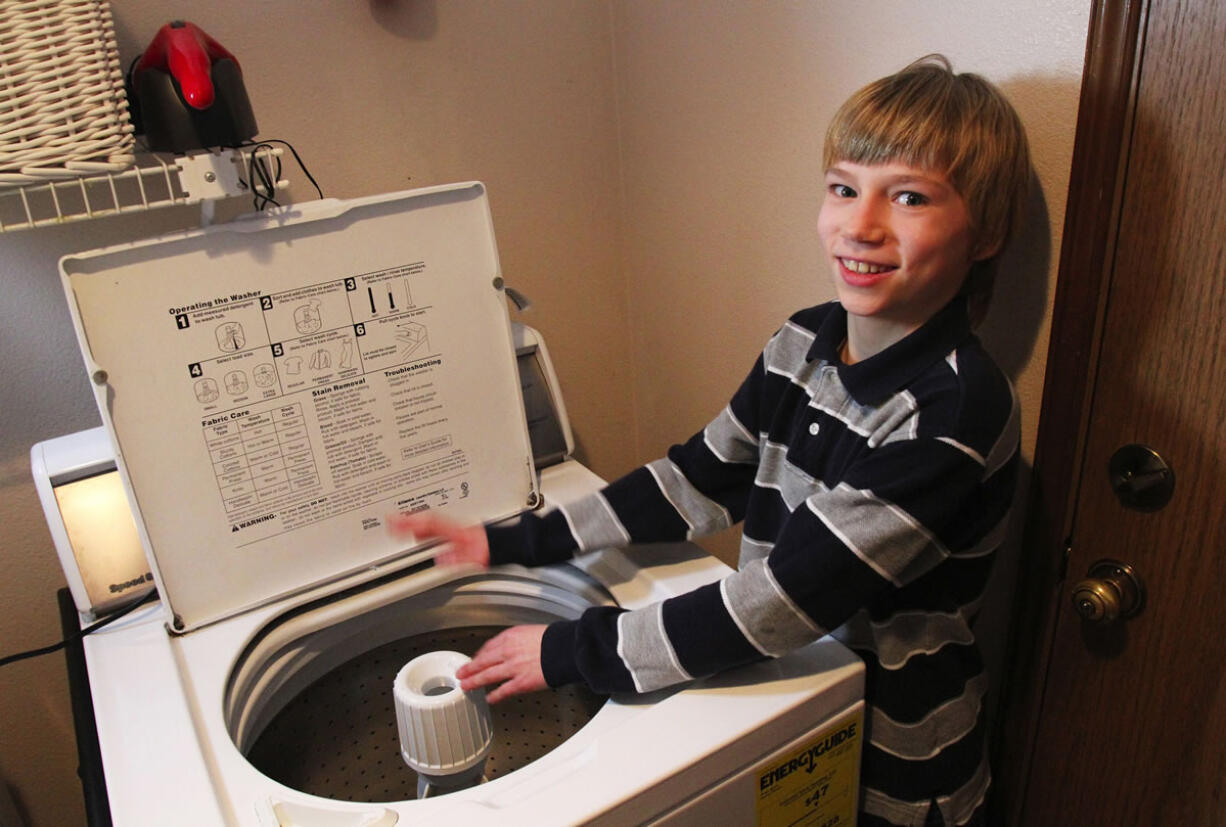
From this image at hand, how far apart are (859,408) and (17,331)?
38.9 inches

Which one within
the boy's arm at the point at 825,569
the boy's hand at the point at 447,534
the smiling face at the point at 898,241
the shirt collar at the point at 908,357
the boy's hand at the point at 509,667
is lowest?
the boy's hand at the point at 509,667

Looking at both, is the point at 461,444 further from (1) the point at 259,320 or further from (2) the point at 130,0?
(2) the point at 130,0

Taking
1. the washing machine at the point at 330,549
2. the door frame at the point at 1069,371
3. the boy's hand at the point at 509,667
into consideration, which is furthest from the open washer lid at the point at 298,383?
the door frame at the point at 1069,371

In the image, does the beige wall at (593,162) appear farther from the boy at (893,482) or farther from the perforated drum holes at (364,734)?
the perforated drum holes at (364,734)

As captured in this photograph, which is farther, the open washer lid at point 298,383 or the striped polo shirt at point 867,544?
the open washer lid at point 298,383

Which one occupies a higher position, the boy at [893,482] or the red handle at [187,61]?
the red handle at [187,61]

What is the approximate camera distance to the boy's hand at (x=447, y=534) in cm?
103

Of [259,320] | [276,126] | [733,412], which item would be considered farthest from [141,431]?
[733,412]

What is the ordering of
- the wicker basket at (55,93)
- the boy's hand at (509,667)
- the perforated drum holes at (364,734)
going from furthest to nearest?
the perforated drum holes at (364,734) < the boy's hand at (509,667) < the wicker basket at (55,93)

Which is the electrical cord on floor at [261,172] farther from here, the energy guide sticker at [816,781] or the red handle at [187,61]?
the energy guide sticker at [816,781]

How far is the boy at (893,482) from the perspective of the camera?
76 cm

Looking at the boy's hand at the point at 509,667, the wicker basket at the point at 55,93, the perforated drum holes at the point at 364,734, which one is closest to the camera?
the wicker basket at the point at 55,93

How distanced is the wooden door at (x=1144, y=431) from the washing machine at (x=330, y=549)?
31cm

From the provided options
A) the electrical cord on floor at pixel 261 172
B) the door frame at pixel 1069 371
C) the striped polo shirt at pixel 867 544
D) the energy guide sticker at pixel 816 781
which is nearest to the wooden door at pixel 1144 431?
the door frame at pixel 1069 371
